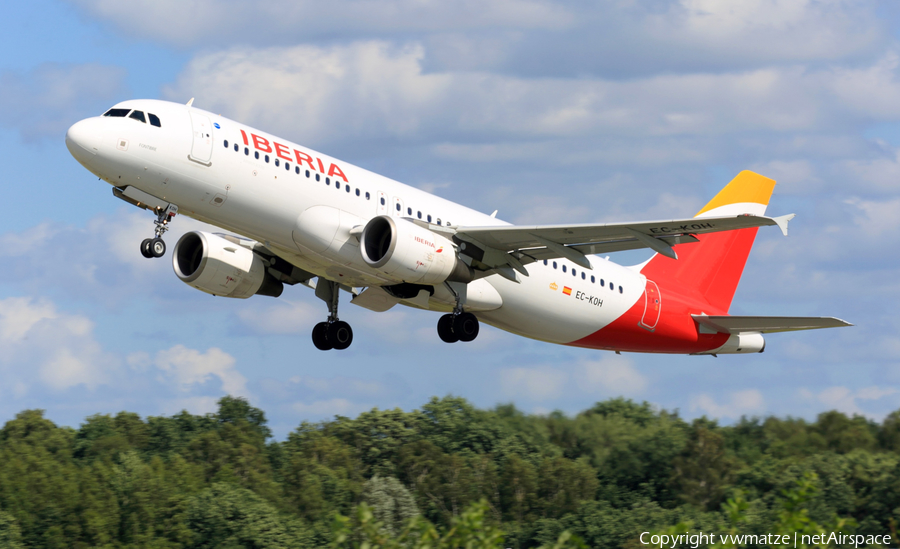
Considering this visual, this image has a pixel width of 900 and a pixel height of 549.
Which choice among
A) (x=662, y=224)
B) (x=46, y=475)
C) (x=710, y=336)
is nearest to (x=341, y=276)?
(x=662, y=224)

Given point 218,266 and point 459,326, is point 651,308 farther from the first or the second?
point 218,266

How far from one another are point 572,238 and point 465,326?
4286 mm

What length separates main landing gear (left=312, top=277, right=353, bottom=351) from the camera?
3391cm

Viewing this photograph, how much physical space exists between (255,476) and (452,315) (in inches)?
1821

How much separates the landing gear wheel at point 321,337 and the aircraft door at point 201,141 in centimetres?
884

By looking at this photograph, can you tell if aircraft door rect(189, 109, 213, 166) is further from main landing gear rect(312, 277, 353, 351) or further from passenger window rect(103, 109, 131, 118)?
main landing gear rect(312, 277, 353, 351)

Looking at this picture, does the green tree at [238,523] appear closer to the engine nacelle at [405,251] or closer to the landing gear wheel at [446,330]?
the landing gear wheel at [446,330]

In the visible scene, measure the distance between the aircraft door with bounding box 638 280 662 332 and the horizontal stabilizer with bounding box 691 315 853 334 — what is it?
175 centimetres

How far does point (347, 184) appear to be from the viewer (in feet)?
95.0

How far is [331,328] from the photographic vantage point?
112 feet

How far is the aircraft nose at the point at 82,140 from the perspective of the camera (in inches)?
1015

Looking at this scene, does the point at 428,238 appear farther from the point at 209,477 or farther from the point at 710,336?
the point at 209,477

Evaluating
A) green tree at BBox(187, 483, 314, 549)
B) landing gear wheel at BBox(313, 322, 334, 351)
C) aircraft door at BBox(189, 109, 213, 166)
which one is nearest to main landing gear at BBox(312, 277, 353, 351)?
landing gear wheel at BBox(313, 322, 334, 351)

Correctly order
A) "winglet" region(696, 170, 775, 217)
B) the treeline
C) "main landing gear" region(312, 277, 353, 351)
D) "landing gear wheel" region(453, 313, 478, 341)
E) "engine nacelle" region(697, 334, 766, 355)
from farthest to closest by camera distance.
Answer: the treeline
"winglet" region(696, 170, 775, 217)
"engine nacelle" region(697, 334, 766, 355)
"main landing gear" region(312, 277, 353, 351)
"landing gear wheel" region(453, 313, 478, 341)
